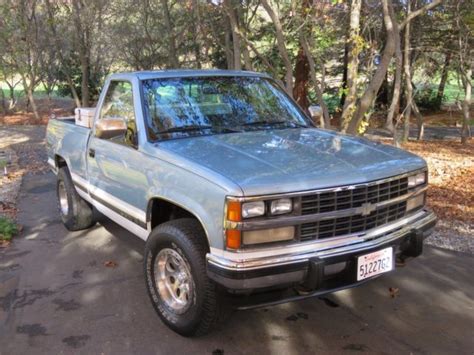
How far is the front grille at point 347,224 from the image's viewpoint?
124 inches

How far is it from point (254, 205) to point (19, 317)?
2206mm

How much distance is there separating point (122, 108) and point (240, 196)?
2169 mm

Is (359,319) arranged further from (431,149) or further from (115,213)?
(431,149)

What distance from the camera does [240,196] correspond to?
2.93 meters

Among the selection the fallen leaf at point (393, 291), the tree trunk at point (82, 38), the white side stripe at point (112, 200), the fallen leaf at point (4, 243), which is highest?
the tree trunk at point (82, 38)

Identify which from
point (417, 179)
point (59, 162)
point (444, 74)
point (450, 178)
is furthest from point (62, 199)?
point (444, 74)

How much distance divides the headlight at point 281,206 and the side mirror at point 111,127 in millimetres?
1758

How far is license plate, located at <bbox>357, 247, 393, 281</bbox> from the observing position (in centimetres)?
324

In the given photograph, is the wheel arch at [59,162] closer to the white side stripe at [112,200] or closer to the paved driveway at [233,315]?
the white side stripe at [112,200]

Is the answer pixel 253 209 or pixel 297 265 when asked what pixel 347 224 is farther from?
pixel 253 209

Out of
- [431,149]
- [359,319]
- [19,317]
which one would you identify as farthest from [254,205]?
[431,149]

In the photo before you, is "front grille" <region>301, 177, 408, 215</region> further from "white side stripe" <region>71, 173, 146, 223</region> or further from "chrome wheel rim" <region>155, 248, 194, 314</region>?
"white side stripe" <region>71, 173, 146, 223</region>

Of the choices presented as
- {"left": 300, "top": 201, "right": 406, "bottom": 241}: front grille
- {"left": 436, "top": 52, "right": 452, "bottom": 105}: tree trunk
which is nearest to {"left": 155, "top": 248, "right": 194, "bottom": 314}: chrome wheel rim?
{"left": 300, "top": 201, "right": 406, "bottom": 241}: front grille

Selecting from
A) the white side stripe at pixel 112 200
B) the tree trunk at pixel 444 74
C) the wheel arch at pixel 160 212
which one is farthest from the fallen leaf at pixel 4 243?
the tree trunk at pixel 444 74
